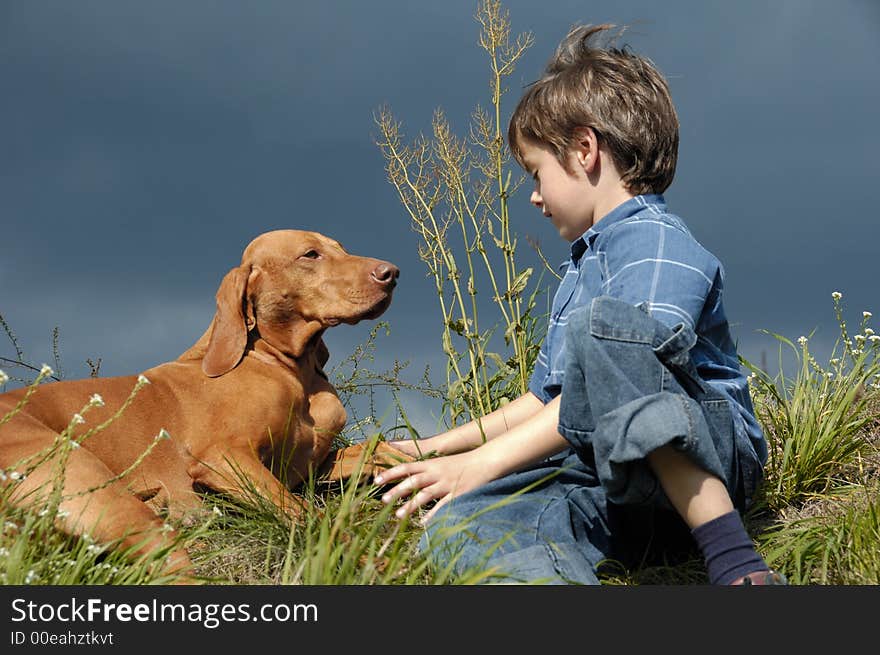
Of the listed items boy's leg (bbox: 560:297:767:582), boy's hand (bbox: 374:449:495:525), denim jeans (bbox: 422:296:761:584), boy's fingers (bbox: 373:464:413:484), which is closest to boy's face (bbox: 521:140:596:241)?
denim jeans (bbox: 422:296:761:584)

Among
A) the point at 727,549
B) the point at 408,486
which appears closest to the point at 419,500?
the point at 408,486

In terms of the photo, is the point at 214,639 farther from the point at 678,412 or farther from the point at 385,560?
the point at 678,412

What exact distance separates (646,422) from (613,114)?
1476 mm

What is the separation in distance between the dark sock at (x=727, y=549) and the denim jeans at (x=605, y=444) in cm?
13

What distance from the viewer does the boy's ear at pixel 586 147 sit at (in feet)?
10.5

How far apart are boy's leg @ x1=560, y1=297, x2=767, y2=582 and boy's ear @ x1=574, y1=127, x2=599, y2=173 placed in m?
0.95

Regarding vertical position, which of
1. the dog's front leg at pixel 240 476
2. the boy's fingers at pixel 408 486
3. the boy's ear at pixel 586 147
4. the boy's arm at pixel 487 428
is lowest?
the boy's fingers at pixel 408 486

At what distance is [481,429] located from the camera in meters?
3.30

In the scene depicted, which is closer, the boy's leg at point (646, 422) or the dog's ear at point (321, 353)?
the boy's leg at point (646, 422)

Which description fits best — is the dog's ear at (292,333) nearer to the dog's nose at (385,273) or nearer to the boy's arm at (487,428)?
the dog's nose at (385,273)

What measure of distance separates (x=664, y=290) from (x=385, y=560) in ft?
3.72

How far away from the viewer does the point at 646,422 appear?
2.27 m

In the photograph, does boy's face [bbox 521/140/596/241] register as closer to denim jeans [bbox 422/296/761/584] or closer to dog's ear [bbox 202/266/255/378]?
denim jeans [bbox 422/296/761/584]

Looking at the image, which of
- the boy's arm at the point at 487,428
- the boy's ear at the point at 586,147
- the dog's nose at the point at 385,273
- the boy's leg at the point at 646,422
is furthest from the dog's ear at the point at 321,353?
the boy's leg at the point at 646,422
